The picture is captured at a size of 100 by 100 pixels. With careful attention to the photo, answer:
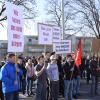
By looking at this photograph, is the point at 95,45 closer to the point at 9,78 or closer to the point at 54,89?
the point at 54,89

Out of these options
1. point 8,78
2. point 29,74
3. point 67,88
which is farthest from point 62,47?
point 8,78

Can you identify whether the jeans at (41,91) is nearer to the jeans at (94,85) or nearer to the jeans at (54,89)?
the jeans at (54,89)

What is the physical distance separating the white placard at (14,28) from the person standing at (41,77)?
1.79m

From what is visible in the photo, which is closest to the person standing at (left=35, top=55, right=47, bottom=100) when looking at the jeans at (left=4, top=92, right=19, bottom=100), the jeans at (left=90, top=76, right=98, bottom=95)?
the jeans at (left=4, top=92, right=19, bottom=100)

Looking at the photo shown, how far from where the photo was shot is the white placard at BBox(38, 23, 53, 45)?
565 inches

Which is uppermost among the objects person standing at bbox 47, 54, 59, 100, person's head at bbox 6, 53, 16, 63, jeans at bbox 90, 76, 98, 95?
person's head at bbox 6, 53, 16, 63

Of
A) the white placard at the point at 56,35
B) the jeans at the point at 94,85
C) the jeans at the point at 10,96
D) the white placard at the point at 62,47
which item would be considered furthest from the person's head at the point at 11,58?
the jeans at the point at 94,85

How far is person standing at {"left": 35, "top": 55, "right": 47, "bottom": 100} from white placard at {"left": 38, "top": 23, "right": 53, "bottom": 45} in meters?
1.68

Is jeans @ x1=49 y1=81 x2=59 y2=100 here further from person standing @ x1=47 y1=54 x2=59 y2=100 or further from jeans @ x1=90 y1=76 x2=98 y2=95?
jeans @ x1=90 y1=76 x2=98 y2=95

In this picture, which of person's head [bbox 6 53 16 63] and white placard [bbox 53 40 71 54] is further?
white placard [bbox 53 40 71 54]

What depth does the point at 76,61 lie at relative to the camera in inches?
605

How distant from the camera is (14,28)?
10570 mm

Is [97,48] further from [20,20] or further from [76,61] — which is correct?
[20,20]

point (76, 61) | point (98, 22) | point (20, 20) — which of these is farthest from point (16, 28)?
point (98, 22)
